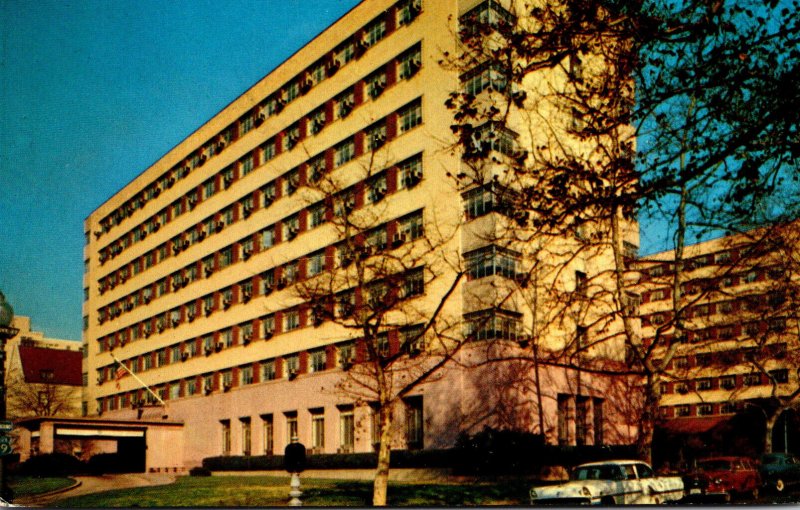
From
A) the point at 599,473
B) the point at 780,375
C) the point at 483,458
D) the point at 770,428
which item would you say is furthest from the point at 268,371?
the point at 780,375

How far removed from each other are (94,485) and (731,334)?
15.2 m

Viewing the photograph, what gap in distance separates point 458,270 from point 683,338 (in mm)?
4745

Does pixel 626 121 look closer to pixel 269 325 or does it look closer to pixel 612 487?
pixel 612 487

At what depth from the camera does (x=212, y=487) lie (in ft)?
60.3

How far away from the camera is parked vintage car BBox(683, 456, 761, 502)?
12.7 meters

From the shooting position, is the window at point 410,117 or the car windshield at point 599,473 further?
the window at point 410,117

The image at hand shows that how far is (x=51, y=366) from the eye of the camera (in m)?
25.0

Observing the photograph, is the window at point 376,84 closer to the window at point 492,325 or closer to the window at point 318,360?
the window at point 318,360

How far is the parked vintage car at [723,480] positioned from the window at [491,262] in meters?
4.89

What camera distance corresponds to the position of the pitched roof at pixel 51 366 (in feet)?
80.7

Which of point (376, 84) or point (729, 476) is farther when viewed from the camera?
point (376, 84)

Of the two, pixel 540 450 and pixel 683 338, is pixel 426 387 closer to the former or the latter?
pixel 540 450

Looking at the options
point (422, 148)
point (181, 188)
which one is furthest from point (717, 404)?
point (181, 188)

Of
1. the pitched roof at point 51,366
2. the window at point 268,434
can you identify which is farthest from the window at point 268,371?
the pitched roof at point 51,366
